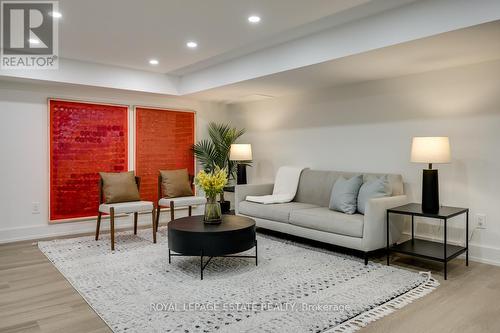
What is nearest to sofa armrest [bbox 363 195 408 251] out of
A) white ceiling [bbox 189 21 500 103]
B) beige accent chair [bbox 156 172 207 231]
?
white ceiling [bbox 189 21 500 103]

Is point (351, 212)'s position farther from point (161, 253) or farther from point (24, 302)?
point (24, 302)

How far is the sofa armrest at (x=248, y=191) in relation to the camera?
5234 millimetres

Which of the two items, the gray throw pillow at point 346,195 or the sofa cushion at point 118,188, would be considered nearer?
the gray throw pillow at point 346,195

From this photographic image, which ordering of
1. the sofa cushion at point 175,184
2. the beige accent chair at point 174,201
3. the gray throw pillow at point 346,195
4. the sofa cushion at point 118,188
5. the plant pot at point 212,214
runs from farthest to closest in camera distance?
the sofa cushion at point 175,184, the beige accent chair at point 174,201, the sofa cushion at point 118,188, the gray throw pillow at point 346,195, the plant pot at point 212,214

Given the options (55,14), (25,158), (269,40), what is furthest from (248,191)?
(55,14)

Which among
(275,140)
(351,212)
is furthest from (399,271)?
(275,140)

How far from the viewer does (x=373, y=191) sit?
3.99 meters

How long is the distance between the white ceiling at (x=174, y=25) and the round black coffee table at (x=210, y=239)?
1933 millimetres

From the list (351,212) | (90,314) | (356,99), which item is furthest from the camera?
(356,99)

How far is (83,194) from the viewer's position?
5.32 meters

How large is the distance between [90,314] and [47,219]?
2.96m

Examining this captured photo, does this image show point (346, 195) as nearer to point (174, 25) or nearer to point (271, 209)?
point (271, 209)

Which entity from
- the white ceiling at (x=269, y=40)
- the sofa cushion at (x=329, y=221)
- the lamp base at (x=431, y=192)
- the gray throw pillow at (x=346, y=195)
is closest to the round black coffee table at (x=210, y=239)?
the sofa cushion at (x=329, y=221)

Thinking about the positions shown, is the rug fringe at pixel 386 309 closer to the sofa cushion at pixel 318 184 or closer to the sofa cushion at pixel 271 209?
the sofa cushion at pixel 318 184
